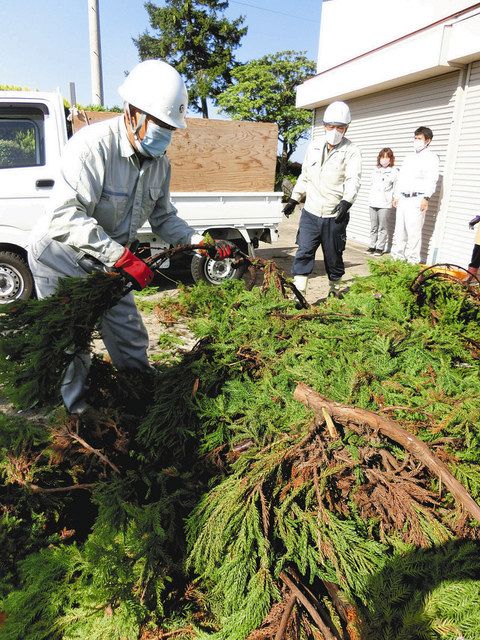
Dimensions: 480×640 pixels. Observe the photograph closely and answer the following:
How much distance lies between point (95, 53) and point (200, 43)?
22.5m

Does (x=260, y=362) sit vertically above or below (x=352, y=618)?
→ above

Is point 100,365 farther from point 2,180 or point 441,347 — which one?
point 2,180

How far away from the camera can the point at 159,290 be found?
6828mm

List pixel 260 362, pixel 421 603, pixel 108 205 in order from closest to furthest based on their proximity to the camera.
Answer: pixel 421 603, pixel 260 362, pixel 108 205

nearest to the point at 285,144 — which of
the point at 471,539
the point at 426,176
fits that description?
the point at 426,176

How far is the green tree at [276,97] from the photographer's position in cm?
2517

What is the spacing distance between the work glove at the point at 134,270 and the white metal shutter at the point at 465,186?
7593 mm

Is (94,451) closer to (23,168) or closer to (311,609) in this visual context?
(311,609)

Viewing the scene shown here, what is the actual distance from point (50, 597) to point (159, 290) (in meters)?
5.42

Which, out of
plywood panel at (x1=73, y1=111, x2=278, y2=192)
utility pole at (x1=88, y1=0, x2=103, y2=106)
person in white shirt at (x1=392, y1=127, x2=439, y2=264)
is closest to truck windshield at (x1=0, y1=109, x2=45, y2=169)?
plywood panel at (x1=73, y1=111, x2=278, y2=192)

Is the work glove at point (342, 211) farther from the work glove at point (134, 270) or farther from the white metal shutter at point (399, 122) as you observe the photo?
the white metal shutter at point (399, 122)

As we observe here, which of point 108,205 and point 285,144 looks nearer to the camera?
point 108,205

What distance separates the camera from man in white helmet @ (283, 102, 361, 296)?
17.3ft

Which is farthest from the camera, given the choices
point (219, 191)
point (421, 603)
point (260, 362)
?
point (219, 191)
